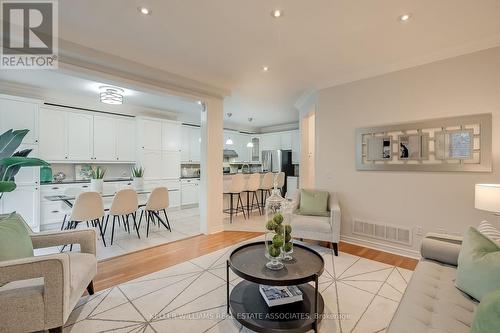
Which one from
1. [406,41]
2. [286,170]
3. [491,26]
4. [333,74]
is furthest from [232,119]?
[491,26]

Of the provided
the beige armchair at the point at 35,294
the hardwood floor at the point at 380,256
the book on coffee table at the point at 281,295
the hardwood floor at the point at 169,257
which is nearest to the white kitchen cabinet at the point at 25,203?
the hardwood floor at the point at 169,257

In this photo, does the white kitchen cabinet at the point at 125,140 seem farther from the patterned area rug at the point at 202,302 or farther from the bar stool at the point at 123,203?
the patterned area rug at the point at 202,302

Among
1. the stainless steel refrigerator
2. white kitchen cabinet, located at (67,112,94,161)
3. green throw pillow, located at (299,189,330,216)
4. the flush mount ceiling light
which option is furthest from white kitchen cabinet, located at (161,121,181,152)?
green throw pillow, located at (299,189,330,216)

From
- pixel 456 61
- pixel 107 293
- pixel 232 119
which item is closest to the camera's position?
pixel 107 293

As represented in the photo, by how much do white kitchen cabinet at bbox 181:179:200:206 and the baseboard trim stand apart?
4292 millimetres

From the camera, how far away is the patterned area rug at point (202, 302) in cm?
184

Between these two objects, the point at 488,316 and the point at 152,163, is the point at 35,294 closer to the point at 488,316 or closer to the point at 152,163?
the point at 488,316

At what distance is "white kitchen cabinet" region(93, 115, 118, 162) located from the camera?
5.24 meters

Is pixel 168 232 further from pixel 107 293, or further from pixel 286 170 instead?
pixel 286 170

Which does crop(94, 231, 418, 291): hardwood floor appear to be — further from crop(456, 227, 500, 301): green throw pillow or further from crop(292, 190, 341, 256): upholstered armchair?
crop(456, 227, 500, 301): green throw pillow

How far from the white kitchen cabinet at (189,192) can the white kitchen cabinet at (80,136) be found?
229cm

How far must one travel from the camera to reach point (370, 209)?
357 cm

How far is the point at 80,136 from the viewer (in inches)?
197

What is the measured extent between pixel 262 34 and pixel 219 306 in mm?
2784
